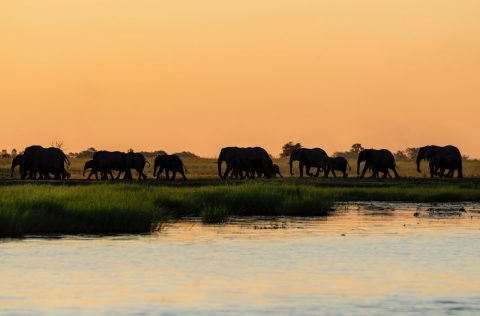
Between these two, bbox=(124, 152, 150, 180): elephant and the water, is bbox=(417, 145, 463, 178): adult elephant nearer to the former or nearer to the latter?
bbox=(124, 152, 150, 180): elephant

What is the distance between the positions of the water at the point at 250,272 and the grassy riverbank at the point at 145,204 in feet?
4.19

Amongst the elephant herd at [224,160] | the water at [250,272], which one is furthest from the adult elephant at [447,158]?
the water at [250,272]

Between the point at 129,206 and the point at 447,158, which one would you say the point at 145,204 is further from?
the point at 447,158

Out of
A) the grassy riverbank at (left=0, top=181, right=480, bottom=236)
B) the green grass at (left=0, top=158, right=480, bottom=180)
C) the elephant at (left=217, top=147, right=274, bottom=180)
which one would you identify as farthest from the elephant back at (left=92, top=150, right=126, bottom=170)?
the grassy riverbank at (left=0, top=181, right=480, bottom=236)

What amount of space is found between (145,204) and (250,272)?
36.4 ft

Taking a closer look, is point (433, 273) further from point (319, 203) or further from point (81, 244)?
point (319, 203)

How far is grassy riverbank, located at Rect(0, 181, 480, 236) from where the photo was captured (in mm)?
30484

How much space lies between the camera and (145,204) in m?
33.2

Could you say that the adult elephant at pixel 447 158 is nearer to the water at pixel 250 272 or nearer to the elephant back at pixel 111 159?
the elephant back at pixel 111 159

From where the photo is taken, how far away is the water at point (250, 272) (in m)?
18.2

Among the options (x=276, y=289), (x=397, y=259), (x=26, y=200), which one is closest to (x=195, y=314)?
(x=276, y=289)

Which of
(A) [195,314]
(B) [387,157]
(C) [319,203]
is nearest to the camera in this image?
(A) [195,314]

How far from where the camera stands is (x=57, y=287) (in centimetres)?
2009

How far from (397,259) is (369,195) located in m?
26.7
